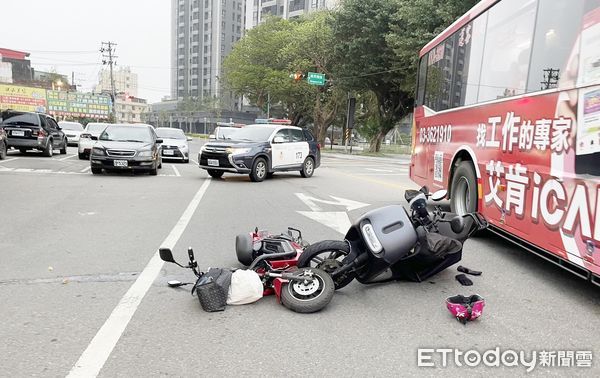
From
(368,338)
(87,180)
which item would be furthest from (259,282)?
(87,180)

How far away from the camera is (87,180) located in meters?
12.6

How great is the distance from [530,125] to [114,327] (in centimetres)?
442

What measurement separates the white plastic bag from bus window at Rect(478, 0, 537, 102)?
3601mm

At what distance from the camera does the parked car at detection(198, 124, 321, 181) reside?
45.1ft

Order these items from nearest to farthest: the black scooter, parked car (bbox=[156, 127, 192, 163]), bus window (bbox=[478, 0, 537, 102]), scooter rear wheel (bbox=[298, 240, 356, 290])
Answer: the black scooter, scooter rear wheel (bbox=[298, 240, 356, 290]), bus window (bbox=[478, 0, 537, 102]), parked car (bbox=[156, 127, 192, 163])

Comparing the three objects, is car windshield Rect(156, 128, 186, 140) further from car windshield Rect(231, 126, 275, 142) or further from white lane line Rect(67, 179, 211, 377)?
white lane line Rect(67, 179, 211, 377)

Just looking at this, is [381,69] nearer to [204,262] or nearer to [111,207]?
[111,207]

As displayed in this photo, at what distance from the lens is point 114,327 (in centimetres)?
357

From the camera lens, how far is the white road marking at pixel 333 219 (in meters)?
7.45

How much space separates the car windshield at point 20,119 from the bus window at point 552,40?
18.6m

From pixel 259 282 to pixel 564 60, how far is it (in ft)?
11.4

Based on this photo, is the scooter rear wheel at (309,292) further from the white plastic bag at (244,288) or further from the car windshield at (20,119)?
the car windshield at (20,119)

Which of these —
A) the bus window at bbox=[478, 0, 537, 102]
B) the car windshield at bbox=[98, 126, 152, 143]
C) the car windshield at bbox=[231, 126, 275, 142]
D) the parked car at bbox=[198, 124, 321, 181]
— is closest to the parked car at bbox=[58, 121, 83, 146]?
the car windshield at bbox=[98, 126, 152, 143]

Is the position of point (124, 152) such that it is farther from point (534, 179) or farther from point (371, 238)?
point (534, 179)
